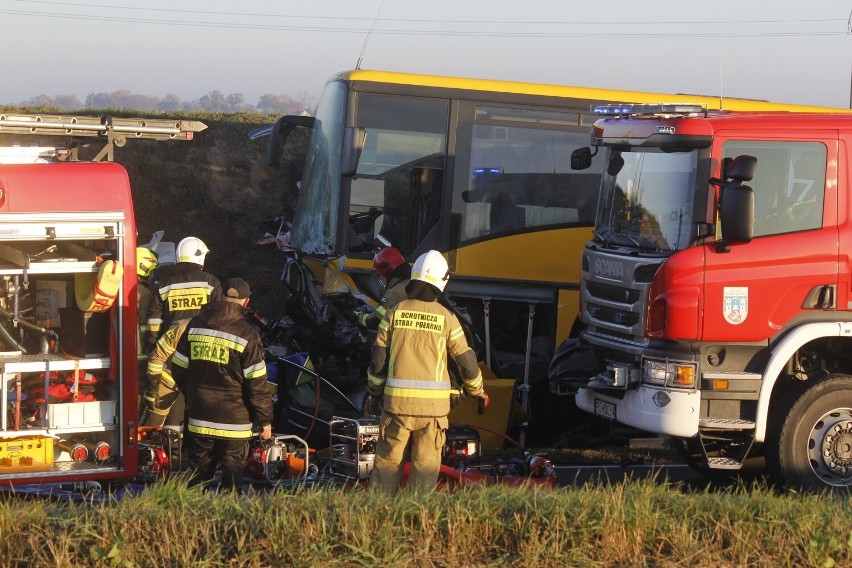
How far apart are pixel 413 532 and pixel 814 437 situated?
13.1 ft

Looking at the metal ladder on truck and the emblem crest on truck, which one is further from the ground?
the metal ladder on truck

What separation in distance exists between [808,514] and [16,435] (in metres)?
5.02

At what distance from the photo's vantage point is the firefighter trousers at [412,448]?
7238 mm

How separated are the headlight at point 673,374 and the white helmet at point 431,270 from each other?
5.89ft

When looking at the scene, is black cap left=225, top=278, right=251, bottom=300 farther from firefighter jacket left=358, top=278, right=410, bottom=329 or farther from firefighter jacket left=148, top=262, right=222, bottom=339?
firefighter jacket left=358, top=278, right=410, bottom=329

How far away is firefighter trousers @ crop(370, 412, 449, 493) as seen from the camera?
724 cm

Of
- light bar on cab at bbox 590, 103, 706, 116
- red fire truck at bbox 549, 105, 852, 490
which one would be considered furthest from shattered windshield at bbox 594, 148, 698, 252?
light bar on cab at bbox 590, 103, 706, 116

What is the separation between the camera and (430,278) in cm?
730

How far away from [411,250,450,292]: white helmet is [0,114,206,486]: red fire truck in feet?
6.79

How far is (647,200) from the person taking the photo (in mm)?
8562

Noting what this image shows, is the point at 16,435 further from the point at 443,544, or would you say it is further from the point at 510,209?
the point at 510,209

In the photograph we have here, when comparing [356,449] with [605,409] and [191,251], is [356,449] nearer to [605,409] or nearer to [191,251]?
[605,409]

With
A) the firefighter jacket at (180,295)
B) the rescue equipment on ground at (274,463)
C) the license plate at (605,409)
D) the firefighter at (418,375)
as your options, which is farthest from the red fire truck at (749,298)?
the firefighter jacket at (180,295)

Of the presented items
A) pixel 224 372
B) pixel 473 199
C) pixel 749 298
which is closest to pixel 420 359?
pixel 224 372
